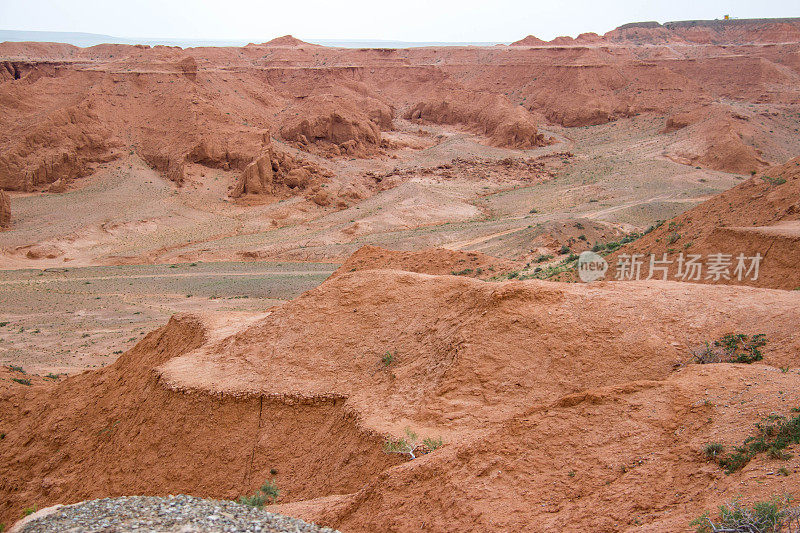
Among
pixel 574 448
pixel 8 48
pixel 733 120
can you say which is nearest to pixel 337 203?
pixel 733 120

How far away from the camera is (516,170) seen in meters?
43.0

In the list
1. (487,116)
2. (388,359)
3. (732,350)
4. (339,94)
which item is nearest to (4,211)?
(388,359)

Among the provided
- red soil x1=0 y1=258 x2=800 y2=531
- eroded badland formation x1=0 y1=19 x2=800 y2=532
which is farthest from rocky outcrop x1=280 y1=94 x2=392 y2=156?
red soil x1=0 y1=258 x2=800 y2=531

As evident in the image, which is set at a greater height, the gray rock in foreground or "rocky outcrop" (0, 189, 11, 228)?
the gray rock in foreground

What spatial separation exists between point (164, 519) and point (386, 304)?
6315 mm

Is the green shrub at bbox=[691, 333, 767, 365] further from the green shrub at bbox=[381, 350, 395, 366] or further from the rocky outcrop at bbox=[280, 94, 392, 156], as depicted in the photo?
the rocky outcrop at bbox=[280, 94, 392, 156]

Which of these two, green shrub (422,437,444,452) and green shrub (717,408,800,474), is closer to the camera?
green shrub (717,408,800,474)

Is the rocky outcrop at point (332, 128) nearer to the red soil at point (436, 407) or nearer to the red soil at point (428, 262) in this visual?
the red soil at point (428, 262)

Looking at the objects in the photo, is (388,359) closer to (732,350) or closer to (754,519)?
(732,350)

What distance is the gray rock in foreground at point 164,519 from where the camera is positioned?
5.27m

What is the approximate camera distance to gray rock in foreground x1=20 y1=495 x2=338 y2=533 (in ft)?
17.3

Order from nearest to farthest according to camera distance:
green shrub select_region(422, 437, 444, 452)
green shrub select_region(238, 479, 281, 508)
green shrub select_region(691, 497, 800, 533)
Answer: green shrub select_region(691, 497, 800, 533) → green shrub select_region(238, 479, 281, 508) → green shrub select_region(422, 437, 444, 452)

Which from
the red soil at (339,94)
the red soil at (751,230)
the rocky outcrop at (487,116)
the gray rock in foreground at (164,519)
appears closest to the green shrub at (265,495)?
Result: the gray rock in foreground at (164,519)

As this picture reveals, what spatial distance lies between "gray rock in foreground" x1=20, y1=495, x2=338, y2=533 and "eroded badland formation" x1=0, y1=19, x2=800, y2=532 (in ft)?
2.84
